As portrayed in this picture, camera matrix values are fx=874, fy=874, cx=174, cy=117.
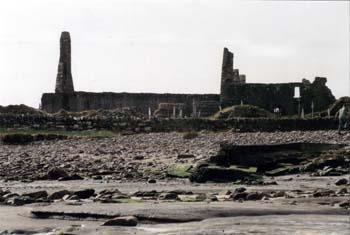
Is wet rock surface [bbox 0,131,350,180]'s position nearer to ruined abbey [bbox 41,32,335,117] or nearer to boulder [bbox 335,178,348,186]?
boulder [bbox 335,178,348,186]

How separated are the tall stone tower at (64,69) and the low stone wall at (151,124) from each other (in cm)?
1241

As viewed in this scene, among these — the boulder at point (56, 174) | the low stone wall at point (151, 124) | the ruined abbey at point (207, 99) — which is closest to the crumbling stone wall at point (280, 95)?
the ruined abbey at point (207, 99)

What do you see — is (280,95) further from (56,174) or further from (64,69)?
(56,174)

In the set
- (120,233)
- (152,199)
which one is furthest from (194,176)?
(120,233)

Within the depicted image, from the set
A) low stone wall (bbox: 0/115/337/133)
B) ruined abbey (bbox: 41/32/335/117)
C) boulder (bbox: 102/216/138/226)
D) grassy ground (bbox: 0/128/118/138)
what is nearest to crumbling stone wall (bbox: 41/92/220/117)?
ruined abbey (bbox: 41/32/335/117)

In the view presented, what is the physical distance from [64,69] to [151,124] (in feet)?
49.5

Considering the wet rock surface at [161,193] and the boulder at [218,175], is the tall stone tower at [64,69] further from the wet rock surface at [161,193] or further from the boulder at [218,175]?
the boulder at [218,175]

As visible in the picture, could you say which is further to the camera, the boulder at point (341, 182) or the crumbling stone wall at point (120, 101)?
the crumbling stone wall at point (120, 101)

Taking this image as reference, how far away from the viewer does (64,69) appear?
47.9m

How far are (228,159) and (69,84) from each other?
29.5 m

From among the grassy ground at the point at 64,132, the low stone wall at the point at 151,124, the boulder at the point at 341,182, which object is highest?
the low stone wall at the point at 151,124

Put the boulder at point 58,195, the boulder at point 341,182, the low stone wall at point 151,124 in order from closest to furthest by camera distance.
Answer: the boulder at point 58,195 < the boulder at point 341,182 < the low stone wall at point 151,124

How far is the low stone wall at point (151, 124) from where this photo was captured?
33719 millimetres

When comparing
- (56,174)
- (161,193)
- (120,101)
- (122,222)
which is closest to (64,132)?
(120,101)
